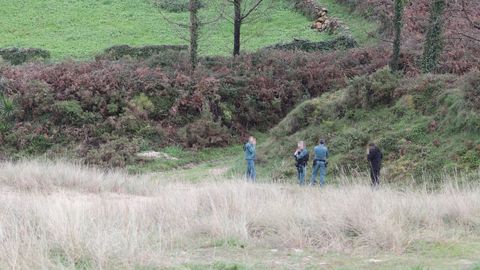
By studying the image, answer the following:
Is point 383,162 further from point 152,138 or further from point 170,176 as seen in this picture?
point 152,138

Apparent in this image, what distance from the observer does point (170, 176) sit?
21.4 metres

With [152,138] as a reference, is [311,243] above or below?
above

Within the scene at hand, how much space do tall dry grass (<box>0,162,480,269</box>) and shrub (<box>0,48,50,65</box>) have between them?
79.5ft

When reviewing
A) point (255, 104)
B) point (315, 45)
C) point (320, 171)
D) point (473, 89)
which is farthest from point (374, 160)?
point (315, 45)

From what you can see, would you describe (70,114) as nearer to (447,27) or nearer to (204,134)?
(204,134)

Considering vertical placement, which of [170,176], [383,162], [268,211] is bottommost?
[170,176]

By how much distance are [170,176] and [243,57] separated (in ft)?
37.9

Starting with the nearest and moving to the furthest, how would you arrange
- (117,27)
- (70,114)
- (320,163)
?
(320,163) < (70,114) < (117,27)

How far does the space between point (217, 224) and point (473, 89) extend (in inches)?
480

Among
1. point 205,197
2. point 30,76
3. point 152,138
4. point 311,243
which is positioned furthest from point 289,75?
point 311,243

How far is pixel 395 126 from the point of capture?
19.9 m

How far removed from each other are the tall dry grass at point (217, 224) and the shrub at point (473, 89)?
729 centimetres

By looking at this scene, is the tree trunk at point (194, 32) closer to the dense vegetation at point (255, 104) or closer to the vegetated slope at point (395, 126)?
the dense vegetation at point (255, 104)

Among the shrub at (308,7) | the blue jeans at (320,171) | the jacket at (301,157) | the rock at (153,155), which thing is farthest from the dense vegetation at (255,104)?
the shrub at (308,7)
